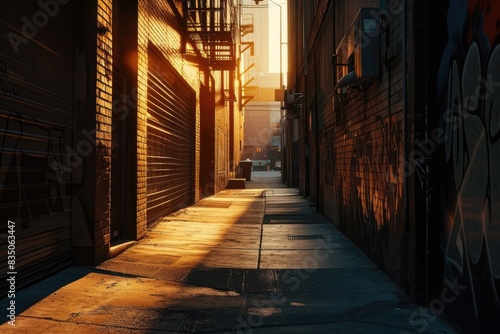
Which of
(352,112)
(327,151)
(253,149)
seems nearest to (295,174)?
(327,151)

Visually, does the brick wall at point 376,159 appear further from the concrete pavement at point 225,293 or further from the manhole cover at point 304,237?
the manhole cover at point 304,237

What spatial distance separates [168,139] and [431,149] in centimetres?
812

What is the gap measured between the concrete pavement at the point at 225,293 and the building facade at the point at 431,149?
334 mm

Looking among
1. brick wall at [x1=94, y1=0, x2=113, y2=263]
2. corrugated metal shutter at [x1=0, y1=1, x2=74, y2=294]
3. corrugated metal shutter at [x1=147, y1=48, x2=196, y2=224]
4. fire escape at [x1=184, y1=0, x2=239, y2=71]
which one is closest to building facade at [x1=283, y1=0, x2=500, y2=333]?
brick wall at [x1=94, y1=0, x2=113, y2=263]

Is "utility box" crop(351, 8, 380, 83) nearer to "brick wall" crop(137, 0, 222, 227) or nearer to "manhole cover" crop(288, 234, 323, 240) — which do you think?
"manhole cover" crop(288, 234, 323, 240)

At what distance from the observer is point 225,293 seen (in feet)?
16.5

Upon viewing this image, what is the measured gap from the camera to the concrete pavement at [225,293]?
12.9 feet

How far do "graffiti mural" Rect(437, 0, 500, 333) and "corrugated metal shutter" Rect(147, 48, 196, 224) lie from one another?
6421mm

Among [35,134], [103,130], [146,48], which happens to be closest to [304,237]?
[103,130]

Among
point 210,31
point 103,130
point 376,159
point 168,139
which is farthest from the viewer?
point 210,31

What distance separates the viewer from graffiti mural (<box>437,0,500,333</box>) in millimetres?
3168

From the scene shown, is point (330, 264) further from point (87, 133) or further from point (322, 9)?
point (322, 9)

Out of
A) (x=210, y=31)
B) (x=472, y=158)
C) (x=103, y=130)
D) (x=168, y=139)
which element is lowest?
(x=472, y=158)

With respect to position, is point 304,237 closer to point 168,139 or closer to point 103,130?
point 103,130
